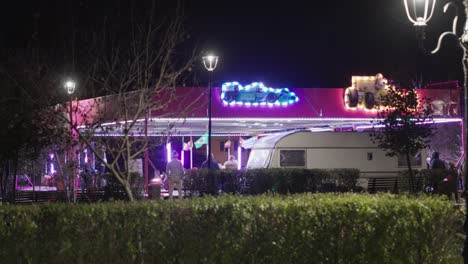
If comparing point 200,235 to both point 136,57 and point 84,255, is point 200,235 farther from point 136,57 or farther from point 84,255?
point 136,57

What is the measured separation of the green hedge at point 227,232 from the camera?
637cm

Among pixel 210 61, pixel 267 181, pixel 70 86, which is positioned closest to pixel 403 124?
pixel 267 181

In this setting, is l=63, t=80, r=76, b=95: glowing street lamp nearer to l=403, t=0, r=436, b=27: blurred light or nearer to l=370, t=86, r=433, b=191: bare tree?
l=403, t=0, r=436, b=27: blurred light

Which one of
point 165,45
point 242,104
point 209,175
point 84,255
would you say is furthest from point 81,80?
point 242,104

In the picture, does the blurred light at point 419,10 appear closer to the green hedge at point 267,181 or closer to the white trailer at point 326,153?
the green hedge at point 267,181

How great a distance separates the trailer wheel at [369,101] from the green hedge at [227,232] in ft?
53.8

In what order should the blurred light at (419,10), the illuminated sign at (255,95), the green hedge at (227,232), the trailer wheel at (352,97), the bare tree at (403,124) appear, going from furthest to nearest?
1. the trailer wheel at (352,97)
2. the illuminated sign at (255,95)
3. the bare tree at (403,124)
4. the blurred light at (419,10)
5. the green hedge at (227,232)

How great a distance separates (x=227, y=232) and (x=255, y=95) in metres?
15.2

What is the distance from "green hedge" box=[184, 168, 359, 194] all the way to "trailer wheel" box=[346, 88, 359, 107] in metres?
4.80

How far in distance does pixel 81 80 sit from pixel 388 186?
11.5 meters

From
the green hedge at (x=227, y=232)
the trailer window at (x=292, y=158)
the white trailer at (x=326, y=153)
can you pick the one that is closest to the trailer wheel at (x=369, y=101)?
the white trailer at (x=326, y=153)

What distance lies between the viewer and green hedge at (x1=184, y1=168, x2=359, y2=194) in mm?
18281

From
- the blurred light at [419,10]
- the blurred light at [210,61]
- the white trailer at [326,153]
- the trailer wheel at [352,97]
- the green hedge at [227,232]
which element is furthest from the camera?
the trailer wheel at [352,97]

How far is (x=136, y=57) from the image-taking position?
10398 millimetres
